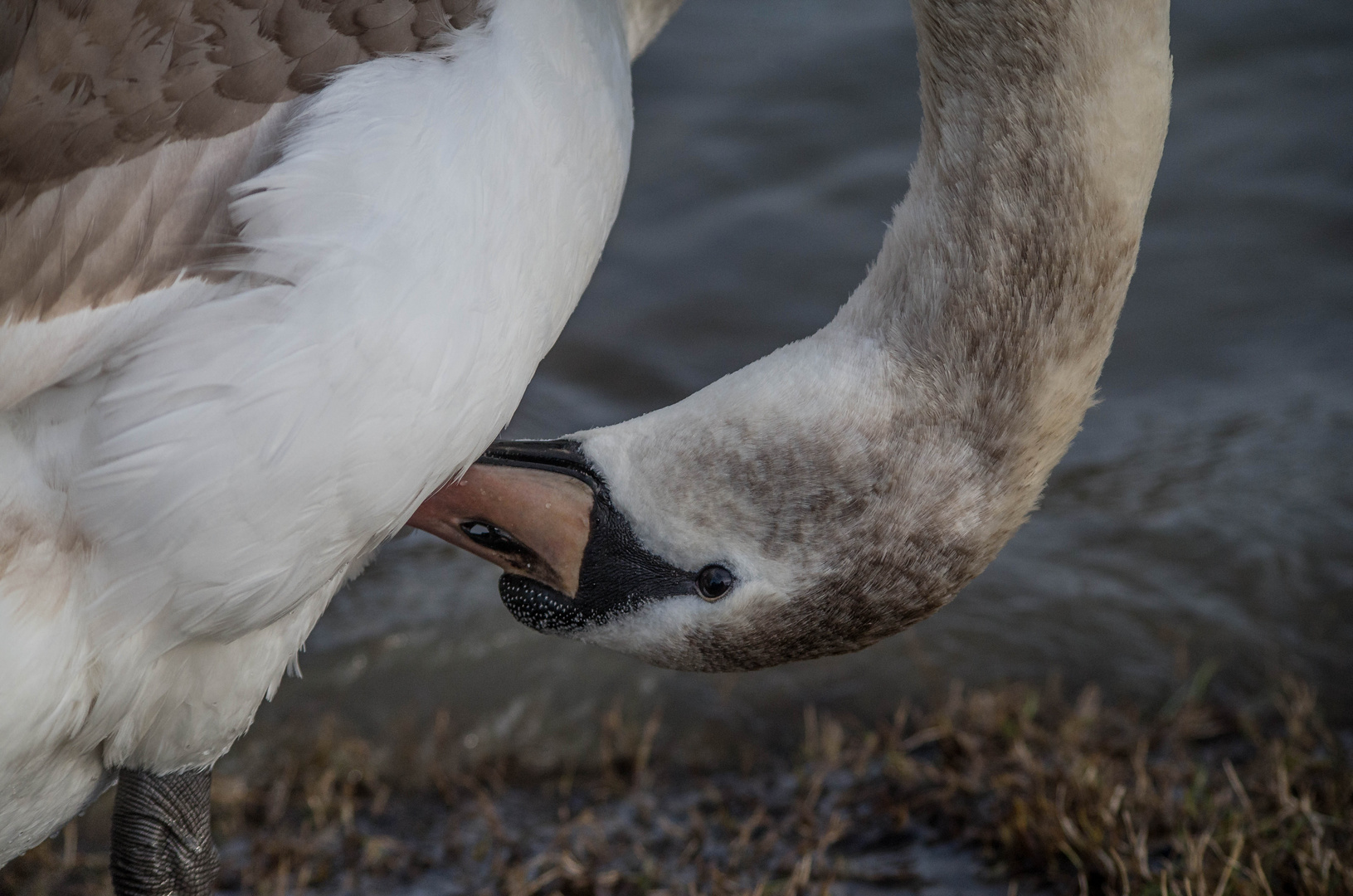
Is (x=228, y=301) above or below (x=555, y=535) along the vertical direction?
above

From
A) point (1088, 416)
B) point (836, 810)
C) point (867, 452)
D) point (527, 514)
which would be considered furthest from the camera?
point (1088, 416)

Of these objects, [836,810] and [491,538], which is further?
[836,810]

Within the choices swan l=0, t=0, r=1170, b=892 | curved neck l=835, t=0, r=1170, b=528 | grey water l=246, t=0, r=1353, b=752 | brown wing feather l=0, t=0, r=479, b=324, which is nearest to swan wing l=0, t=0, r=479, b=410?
brown wing feather l=0, t=0, r=479, b=324

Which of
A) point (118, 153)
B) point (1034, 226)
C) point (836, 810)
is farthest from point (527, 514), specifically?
point (836, 810)

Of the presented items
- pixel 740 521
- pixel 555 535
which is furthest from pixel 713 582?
pixel 555 535

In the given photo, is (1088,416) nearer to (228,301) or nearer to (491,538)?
(491,538)

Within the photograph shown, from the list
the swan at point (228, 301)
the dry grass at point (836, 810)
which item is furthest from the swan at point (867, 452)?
the dry grass at point (836, 810)

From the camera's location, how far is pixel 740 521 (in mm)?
2492

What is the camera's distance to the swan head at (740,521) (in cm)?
245

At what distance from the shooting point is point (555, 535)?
8.44 feet

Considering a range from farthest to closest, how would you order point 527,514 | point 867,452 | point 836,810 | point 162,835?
1. point 836,810
2. point 162,835
3. point 527,514
4. point 867,452

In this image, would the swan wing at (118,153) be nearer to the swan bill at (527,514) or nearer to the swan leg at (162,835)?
the swan bill at (527,514)

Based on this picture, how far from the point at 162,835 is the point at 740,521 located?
137 cm

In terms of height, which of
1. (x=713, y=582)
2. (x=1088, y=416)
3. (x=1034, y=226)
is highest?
(x=1034, y=226)
